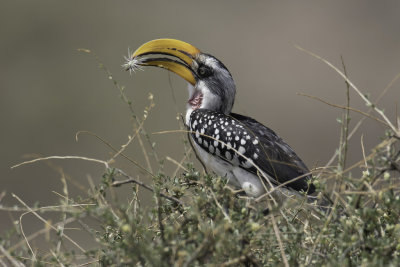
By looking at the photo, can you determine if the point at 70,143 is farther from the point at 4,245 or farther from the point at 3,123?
the point at 4,245

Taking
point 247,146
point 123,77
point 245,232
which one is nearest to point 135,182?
point 245,232

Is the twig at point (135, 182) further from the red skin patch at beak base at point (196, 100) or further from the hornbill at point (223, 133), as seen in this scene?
the red skin patch at beak base at point (196, 100)

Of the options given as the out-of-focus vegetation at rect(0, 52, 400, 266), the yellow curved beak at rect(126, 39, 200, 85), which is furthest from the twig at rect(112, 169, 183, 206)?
the yellow curved beak at rect(126, 39, 200, 85)

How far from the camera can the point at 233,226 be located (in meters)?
2.80

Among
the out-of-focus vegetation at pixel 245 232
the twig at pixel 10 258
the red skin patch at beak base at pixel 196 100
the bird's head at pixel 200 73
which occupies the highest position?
the bird's head at pixel 200 73

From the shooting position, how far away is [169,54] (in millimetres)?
5164

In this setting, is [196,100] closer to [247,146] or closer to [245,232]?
[247,146]

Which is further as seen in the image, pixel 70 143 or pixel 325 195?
pixel 70 143

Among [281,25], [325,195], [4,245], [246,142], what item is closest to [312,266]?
[325,195]

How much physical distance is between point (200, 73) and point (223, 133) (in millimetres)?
713

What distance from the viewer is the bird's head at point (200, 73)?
5128 millimetres

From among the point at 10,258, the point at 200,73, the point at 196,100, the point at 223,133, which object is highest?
the point at 200,73

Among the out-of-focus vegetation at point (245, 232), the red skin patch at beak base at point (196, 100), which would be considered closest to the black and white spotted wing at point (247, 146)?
the red skin patch at beak base at point (196, 100)

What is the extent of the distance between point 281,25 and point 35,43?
17.3 ft
